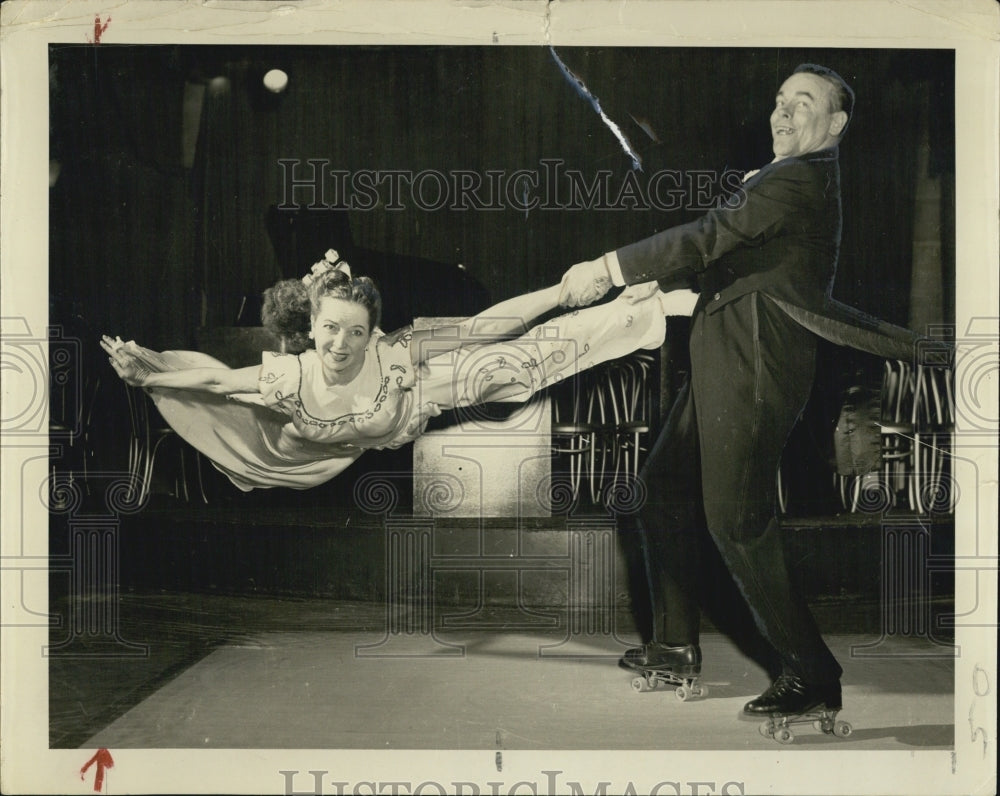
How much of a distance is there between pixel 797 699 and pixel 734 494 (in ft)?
2.26

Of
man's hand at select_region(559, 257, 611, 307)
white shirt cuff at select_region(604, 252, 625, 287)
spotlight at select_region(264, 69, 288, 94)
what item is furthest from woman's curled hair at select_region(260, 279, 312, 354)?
white shirt cuff at select_region(604, 252, 625, 287)

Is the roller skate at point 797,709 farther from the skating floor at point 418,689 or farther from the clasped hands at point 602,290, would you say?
the clasped hands at point 602,290

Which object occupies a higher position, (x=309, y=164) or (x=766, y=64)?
(x=766, y=64)

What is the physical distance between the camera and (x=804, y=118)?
3674 millimetres

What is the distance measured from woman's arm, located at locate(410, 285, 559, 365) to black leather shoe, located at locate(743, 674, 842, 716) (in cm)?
143

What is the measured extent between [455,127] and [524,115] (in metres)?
0.23

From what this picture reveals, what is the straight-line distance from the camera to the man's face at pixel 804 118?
3.66 meters

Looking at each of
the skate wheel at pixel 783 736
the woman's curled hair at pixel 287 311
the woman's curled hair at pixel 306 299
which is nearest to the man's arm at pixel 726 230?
the woman's curled hair at pixel 306 299

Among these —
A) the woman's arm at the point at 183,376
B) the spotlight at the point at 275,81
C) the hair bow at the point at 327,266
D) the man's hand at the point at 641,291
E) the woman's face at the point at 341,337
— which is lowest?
the woman's arm at the point at 183,376

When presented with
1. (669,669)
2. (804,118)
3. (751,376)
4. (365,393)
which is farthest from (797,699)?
(804,118)

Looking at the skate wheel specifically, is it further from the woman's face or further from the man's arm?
the woman's face

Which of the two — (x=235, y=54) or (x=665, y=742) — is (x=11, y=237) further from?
(x=665, y=742)

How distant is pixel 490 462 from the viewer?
12.2ft

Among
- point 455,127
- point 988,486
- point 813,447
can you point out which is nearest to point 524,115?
point 455,127
